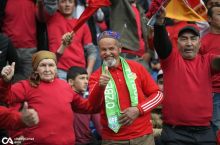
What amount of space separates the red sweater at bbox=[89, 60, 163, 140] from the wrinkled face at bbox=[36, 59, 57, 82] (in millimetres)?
476

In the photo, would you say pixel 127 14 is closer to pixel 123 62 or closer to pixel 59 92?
pixel 123 62

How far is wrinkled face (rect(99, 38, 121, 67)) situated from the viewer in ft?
21.4

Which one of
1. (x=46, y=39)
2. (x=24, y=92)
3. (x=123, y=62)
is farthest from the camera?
(x=46, y=39)

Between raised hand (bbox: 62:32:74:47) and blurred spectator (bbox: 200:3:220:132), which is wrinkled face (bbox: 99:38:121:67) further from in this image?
blurred spectator (bbox: 200:3:220:132)

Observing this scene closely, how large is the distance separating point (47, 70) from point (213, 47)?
2122 mm

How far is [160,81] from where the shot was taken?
851 cm

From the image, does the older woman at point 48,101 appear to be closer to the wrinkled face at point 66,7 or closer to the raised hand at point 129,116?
the raised hand at point 129,116

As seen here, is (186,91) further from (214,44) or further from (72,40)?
(72,40)

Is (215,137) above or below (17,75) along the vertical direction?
below

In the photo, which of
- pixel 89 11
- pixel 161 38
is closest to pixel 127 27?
pixel 89 11

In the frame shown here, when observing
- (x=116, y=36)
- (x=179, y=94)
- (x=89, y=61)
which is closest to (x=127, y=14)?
(x=89, y=61)

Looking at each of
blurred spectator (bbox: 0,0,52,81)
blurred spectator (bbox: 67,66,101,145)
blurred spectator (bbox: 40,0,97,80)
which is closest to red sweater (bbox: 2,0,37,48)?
blurred spectator (bbox: 0,0,52,81)

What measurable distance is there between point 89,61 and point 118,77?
2066 mm

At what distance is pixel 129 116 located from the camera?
244 inches
